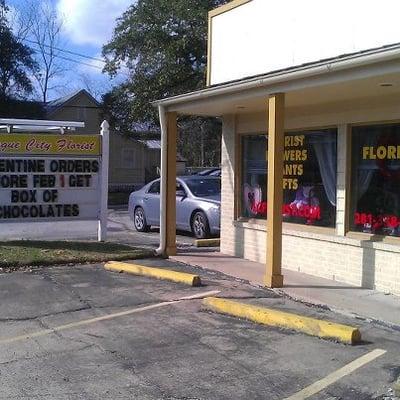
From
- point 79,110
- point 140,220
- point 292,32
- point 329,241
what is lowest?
point 140,220

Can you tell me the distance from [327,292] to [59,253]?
5.16 metres

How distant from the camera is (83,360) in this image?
19.0 ft

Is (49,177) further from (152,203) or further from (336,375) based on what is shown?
(336,375)

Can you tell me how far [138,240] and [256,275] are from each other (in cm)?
520

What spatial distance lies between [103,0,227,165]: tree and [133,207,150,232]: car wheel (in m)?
14.9

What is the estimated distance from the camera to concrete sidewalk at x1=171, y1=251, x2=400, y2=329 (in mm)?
7480

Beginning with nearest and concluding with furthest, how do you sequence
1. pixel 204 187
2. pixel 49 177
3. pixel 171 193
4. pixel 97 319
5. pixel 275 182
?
pixel 97 319 < pixel 275 182 < pixel 171 193 < pixel 49 177 < pixel 204 187

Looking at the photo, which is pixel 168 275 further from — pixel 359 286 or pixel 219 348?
pixel 219 348

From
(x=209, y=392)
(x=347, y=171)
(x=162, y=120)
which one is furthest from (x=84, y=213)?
(x=209, y=392)

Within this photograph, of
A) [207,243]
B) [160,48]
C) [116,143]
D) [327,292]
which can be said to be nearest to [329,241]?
[327,292]

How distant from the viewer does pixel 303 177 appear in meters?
10.4

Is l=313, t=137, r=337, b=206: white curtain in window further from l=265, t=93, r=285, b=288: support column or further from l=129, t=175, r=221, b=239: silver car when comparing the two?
l=129, t=175, r=221, b=239: silver car

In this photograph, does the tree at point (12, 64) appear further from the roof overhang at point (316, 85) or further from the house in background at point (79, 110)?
the roof overhang at point (316, 85)

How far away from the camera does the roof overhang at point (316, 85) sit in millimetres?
7121
